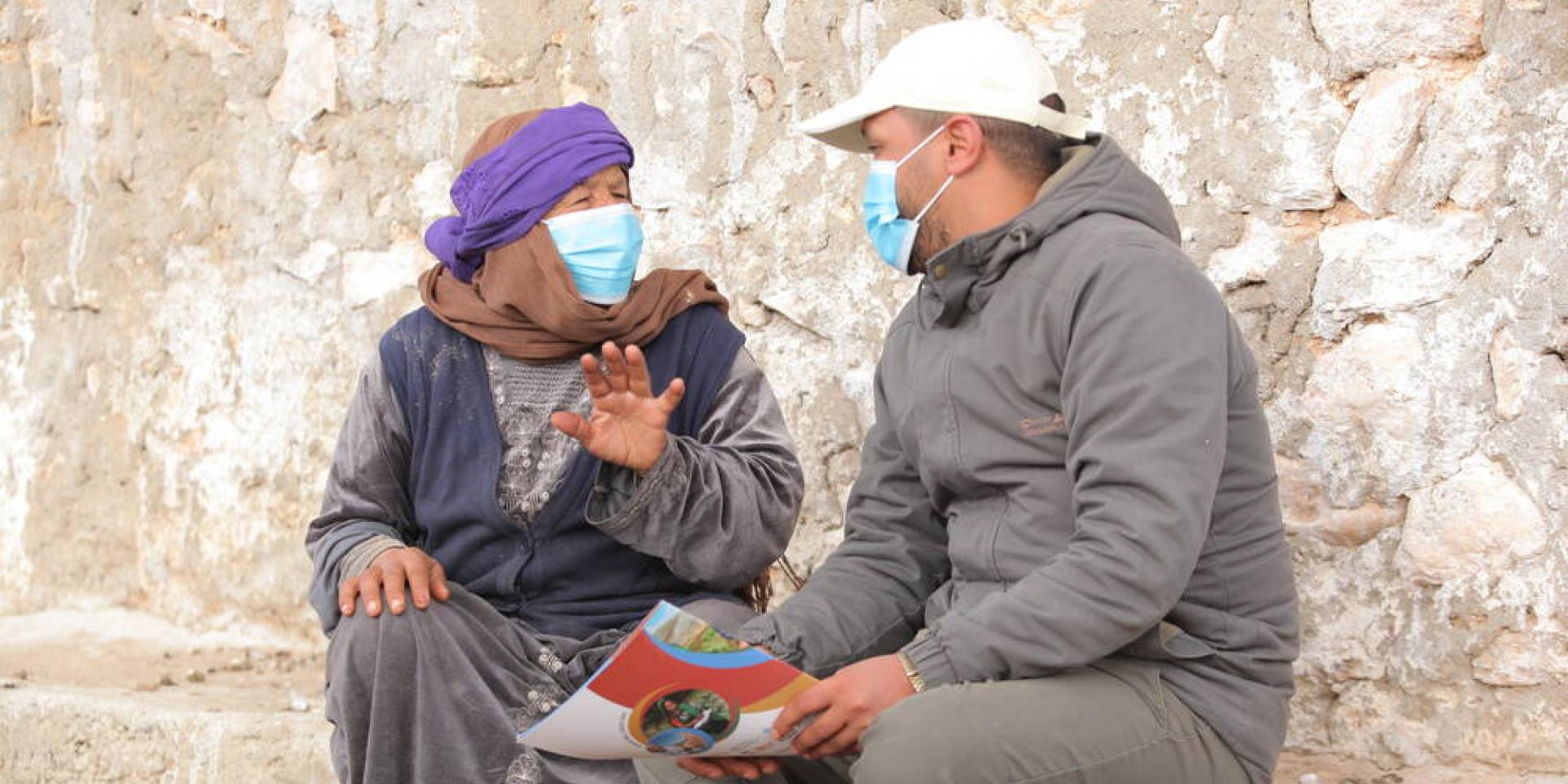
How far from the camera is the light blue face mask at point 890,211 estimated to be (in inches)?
93.5

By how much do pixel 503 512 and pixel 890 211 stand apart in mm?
842

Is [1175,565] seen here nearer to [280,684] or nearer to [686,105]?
[686,105]

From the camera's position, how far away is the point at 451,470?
9.28 ft

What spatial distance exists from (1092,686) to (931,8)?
172 centimetres

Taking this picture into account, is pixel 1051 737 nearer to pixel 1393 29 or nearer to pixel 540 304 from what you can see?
pixel 540 304

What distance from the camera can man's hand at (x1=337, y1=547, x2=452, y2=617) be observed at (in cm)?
256

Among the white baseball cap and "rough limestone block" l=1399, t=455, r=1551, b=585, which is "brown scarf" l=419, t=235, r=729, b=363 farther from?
"rough limestone block" l=1399, t=455, r=1551, b=585

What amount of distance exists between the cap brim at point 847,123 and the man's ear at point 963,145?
0.33 ft

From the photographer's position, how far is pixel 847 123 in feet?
7.95

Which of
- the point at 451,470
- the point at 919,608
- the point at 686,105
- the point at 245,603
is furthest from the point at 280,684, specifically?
the point at 919,608

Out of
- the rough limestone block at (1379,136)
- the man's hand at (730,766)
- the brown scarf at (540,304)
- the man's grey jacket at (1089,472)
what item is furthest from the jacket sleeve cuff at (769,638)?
the rough limestone block at (1379,136)

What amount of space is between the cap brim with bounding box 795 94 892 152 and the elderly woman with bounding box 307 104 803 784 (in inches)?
16.7

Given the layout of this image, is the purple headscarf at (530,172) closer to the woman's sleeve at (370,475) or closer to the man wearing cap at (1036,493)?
the woman's sleeve at (370,475)

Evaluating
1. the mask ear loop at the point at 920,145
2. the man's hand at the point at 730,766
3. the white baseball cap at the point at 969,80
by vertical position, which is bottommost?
the man's hand at the point at 730,766
